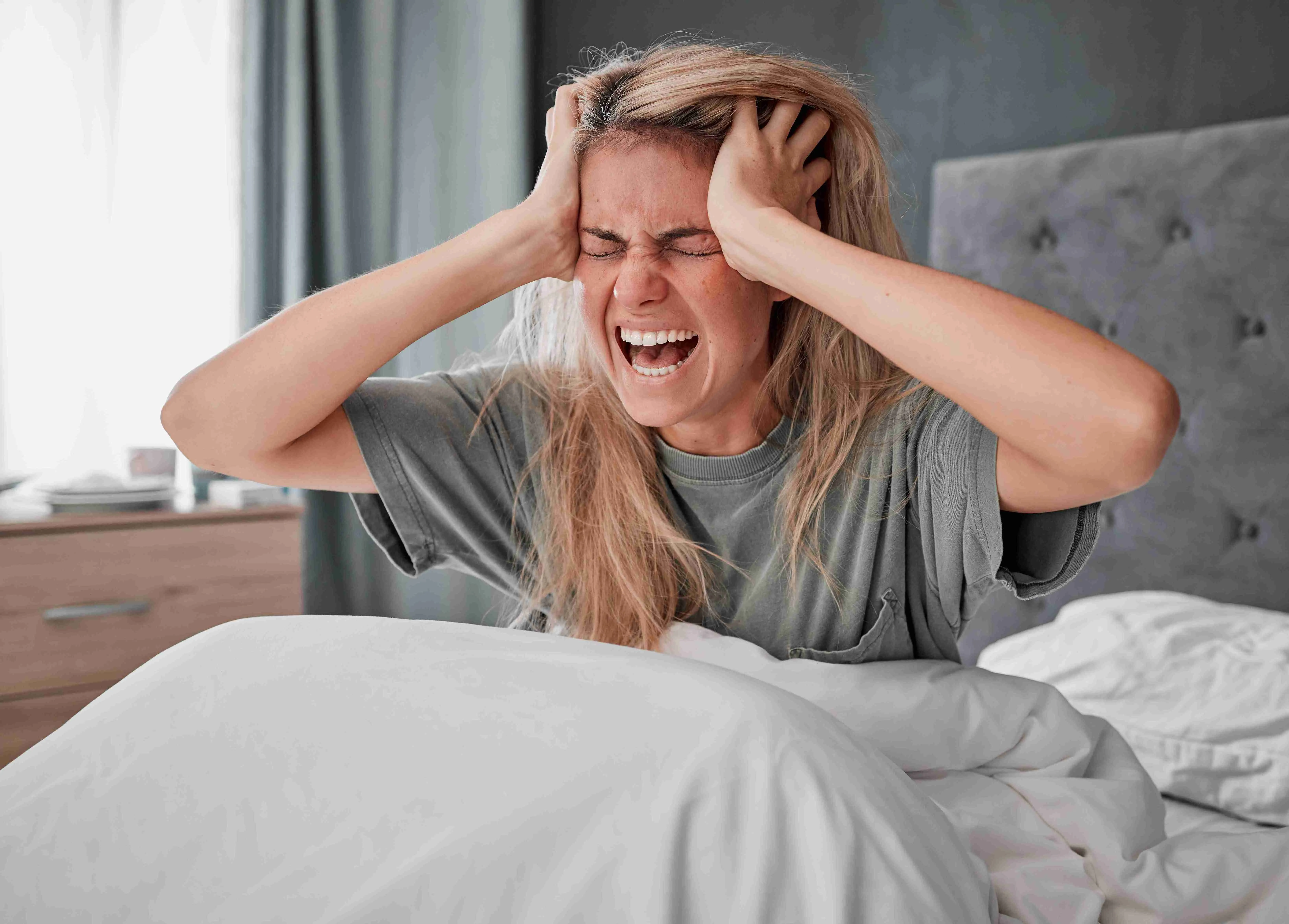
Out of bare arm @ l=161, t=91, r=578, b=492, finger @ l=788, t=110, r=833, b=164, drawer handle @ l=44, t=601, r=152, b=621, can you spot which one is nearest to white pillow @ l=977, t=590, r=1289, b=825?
finger @ l=788, t=110, r=833, b=164

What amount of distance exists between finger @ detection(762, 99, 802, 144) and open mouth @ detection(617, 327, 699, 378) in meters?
0.22

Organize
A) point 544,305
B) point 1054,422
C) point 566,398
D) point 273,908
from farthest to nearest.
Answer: point 544,305 < point 566,398 < point 1054,422 < point 273,908

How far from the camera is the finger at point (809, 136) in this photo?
1019 millimetres

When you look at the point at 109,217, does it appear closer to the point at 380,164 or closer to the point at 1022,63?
the point at 380,164

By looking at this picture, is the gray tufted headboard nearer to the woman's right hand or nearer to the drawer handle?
the woman's right hand

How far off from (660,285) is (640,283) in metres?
0.02

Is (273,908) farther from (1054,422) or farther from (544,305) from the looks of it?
(544,305)

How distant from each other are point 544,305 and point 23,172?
1.72m

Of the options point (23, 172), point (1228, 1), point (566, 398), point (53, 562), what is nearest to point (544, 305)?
point (566, 398)

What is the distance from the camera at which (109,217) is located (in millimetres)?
2395

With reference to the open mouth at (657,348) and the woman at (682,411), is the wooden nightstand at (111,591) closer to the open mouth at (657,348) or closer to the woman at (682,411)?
the woman at (682,411)

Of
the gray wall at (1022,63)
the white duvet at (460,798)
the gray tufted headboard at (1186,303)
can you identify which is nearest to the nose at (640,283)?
the white duvet at (460,798)

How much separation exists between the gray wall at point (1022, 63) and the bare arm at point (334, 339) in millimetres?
739

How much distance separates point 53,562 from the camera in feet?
5.93
